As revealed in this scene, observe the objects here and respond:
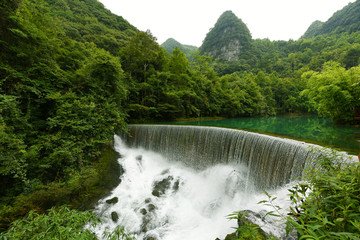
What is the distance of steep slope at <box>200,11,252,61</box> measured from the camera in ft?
295

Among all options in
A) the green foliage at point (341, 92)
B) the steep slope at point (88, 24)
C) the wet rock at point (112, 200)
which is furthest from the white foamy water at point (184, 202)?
the steep slope at point (88, 24)

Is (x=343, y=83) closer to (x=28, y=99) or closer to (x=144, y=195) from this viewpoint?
(x=144, y=195)

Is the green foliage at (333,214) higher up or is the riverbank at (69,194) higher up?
the green foliage at (333,214)

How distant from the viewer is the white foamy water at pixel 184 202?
5109 mm

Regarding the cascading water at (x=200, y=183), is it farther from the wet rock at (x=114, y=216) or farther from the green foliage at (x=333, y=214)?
the green foliage at (x=333, y=214)

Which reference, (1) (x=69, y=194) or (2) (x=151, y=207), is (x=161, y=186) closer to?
(2) (x=151, y=207)

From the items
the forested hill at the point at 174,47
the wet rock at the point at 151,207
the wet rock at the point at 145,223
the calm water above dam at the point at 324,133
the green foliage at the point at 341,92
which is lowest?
the wet rock at the point at 145,223

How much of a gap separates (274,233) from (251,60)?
8328 centimetres

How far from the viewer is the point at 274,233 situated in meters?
3.05

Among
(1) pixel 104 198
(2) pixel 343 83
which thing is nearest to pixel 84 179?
(1) pixel 104 198

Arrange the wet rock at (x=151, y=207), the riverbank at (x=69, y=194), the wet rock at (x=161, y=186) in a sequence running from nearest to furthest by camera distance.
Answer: the riverbank at (x=69, y=194) < the wet rock at (x=151, y=207) < the wet rock at (x=161, y=186)

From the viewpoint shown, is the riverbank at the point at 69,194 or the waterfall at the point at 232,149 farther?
the waterfall at the point at 232,149

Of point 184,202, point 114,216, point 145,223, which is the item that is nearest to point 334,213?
point 145,223

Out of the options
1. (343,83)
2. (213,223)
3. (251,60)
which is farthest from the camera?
(251,60)
